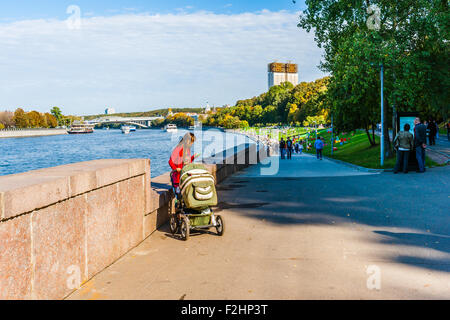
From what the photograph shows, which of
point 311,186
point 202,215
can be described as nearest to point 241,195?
point 311,186

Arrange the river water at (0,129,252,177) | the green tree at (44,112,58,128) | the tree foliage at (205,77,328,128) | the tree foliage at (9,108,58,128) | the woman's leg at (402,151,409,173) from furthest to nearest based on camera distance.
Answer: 1. the green tree at (44,112,58,128)
2. the tree foliage at (9,108,58,128)
3. the tree foliage at (205,77,328,128)
4. the river water at (0,129,252,177)
5. the woman's leg at (402,151,409,173)

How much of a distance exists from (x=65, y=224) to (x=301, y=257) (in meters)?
2.85

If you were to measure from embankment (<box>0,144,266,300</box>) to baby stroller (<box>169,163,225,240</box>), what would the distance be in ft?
1.75

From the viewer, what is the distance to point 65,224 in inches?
171

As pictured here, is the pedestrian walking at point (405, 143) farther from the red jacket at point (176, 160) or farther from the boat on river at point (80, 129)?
the boat on river at point (80, 129)

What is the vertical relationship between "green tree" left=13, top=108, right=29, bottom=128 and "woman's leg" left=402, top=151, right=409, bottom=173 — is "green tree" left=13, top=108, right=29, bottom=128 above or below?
above

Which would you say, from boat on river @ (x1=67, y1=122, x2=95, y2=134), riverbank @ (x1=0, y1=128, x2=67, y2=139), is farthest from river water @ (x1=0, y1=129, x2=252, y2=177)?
boat on river @ (x1=67, y1=122, x2=95, y2=134)

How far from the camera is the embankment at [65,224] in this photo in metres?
3.53

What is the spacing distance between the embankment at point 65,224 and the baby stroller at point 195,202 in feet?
1.75

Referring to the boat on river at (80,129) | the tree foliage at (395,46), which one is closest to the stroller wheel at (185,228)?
the tree foliage at (395,46)

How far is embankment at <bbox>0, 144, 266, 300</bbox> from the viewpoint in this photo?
3.53m

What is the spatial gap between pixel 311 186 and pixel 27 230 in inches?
408

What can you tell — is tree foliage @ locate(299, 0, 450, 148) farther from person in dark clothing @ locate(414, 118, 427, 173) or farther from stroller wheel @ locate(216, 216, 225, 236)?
stroller wheel @ locate(216, 216, 225, 236)

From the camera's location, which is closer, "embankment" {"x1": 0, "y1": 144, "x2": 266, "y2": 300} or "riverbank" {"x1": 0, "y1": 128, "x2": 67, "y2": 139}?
"embankment" {"x1": 0, "y1": 144, "x2": 266, "y2": 300}
